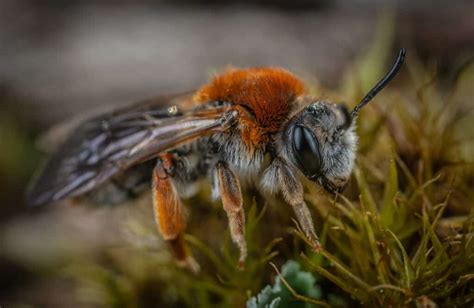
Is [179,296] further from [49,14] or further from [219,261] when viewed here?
[49,14]

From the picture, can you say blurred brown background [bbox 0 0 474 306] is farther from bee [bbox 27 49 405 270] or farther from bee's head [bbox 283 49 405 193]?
bee's head [bbox 283 49 405 193]

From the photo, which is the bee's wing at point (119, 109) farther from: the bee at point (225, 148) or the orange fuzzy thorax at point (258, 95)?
A: the orange fuzzy thorax at point (258, 95)

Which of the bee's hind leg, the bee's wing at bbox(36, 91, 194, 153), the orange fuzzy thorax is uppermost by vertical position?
the orange fuzzy thorax

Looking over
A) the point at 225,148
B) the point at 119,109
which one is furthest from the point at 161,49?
the point at 225,148

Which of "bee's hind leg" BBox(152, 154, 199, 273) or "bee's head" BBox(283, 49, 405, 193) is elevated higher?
"bee's head" BBox(283, 49, 405, 193)

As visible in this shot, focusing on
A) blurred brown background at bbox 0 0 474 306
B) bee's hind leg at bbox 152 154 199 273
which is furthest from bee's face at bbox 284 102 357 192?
blurred brown background at bbox 0 0 474 306

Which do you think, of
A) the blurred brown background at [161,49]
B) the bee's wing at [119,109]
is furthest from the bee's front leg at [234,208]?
the blurred brown background at [161,49]

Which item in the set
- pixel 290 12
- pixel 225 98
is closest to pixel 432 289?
pixel 225 98
